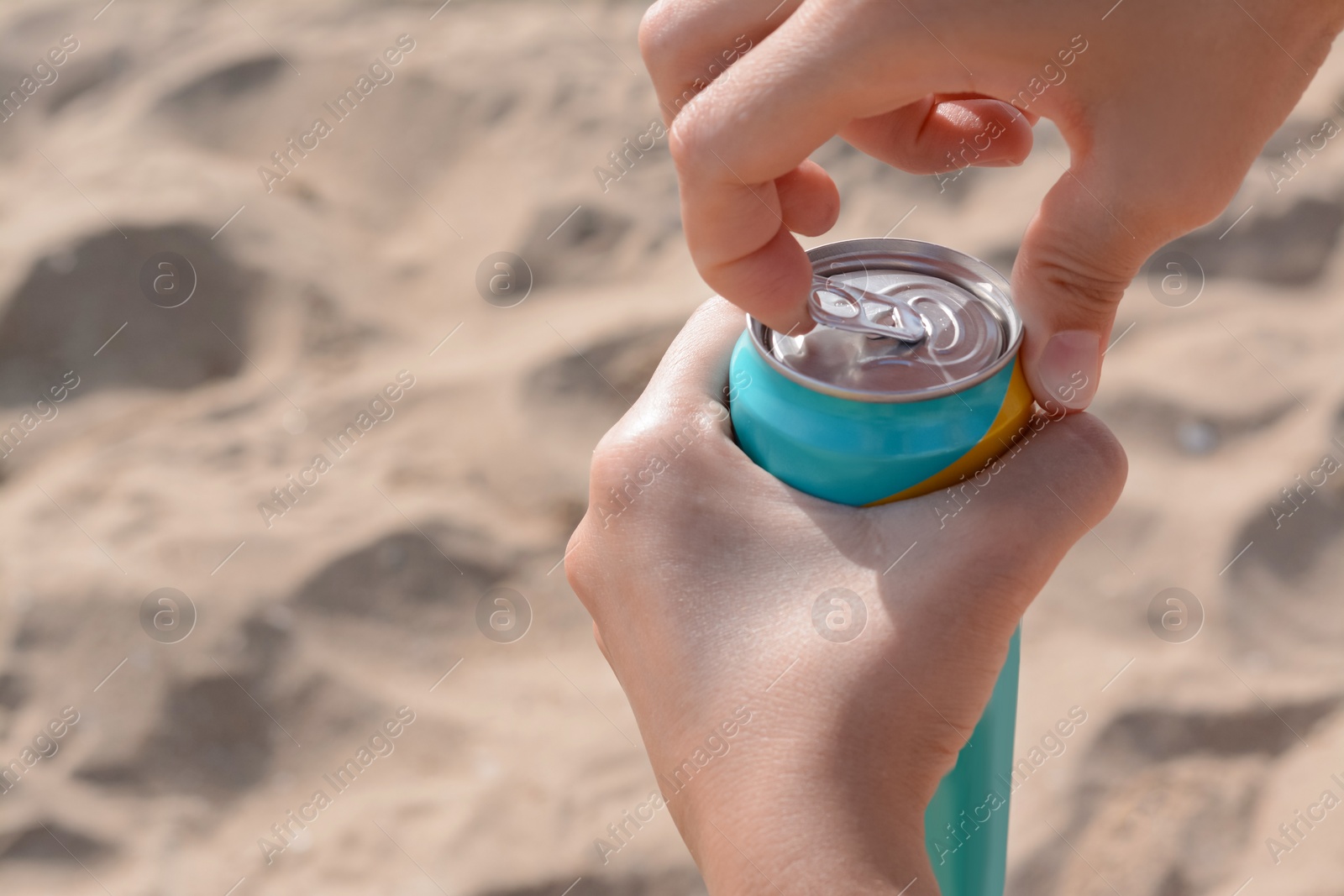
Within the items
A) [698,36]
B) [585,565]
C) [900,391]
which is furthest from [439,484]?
[900,391]

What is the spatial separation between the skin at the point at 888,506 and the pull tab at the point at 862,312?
0.02m

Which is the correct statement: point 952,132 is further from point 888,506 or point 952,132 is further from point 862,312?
point 888,506

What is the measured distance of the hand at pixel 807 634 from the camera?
2.65ft

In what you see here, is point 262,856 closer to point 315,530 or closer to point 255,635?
point 255,635

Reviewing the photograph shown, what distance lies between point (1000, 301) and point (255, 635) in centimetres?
119

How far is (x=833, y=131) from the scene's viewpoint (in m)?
0.85

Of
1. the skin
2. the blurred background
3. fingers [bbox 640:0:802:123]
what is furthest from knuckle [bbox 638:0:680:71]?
the blurred background

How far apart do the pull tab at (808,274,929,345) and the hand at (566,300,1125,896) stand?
0.13 metres

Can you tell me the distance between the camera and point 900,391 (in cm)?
85

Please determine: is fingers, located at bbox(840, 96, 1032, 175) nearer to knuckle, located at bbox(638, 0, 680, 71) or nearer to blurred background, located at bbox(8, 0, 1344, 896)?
knuckle, located at bbox(638, 0, 680, 71)

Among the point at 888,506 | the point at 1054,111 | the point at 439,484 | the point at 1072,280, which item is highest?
the point at 1054,111

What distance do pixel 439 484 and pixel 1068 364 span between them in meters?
1.16

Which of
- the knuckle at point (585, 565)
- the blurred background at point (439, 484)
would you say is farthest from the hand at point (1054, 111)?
the blurred background at point (439, 484)

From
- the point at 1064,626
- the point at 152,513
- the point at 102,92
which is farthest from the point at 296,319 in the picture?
Result: the point at 1064,626
